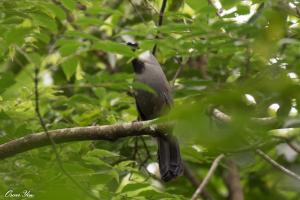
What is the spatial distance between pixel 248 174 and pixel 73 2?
321 cm

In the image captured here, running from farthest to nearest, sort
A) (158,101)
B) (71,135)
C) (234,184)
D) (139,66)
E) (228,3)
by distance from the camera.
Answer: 1. (234,184)
2. (139,66)
3. (158,101)
4. (71,135)
5. (228,3)

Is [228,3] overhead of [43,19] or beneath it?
overhead

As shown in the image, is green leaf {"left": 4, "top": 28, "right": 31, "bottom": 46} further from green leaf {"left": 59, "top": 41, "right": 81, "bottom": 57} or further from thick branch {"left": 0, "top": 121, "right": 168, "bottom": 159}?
thick branch {"left": 0, "top": 121, "right": 168, "bottom": 159}

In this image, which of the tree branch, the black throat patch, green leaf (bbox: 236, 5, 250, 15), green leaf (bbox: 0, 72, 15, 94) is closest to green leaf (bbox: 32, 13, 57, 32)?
green leaf (bbox: 0, 72, 15, 94)

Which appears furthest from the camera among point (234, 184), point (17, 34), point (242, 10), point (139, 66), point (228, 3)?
point (234, 184)

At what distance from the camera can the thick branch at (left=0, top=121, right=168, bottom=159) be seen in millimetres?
3254

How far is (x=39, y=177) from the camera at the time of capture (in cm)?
284

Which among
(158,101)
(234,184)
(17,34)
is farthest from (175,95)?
(17,34)

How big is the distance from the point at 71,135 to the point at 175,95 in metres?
1.49

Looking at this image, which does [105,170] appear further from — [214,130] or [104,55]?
[104,55]

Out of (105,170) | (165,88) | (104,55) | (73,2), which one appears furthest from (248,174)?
(73,2)

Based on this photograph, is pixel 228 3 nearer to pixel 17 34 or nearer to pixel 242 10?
pixel 242 10

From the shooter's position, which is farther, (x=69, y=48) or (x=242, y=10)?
(x=242, y=10)

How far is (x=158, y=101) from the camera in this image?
4.89 metres
